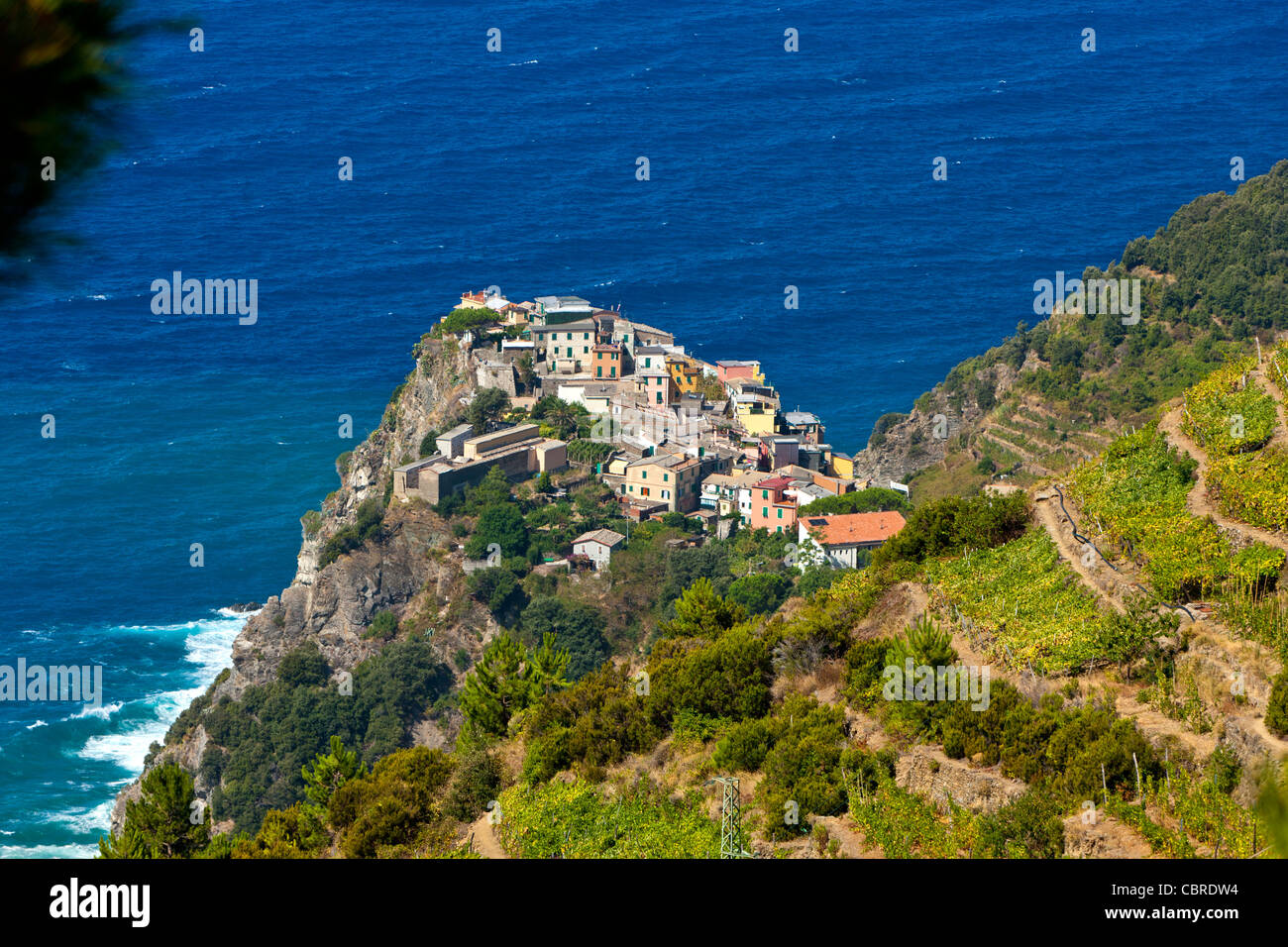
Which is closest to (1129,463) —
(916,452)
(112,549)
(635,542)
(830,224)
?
(635,542)

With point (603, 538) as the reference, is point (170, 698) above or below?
below

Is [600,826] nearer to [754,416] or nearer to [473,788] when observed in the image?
[473,788]

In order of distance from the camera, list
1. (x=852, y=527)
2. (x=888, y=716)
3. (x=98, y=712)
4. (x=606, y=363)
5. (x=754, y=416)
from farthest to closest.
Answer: (x=606, y=363) < (x=754, y=416) < (x=98, y=712) < (x=852, y=527) < (x=888, y=716)

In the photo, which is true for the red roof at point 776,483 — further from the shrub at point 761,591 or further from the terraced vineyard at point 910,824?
the terraced vineyard at point 910,824

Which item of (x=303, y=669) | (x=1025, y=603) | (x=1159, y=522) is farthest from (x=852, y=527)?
(x=1025, y=603)

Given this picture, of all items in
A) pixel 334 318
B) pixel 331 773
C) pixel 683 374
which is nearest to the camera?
pixel 331 773

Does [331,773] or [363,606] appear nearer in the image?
[331,773]

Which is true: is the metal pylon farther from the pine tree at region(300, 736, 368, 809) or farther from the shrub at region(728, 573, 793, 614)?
the shrub at region(728, 573, 793, 614)
